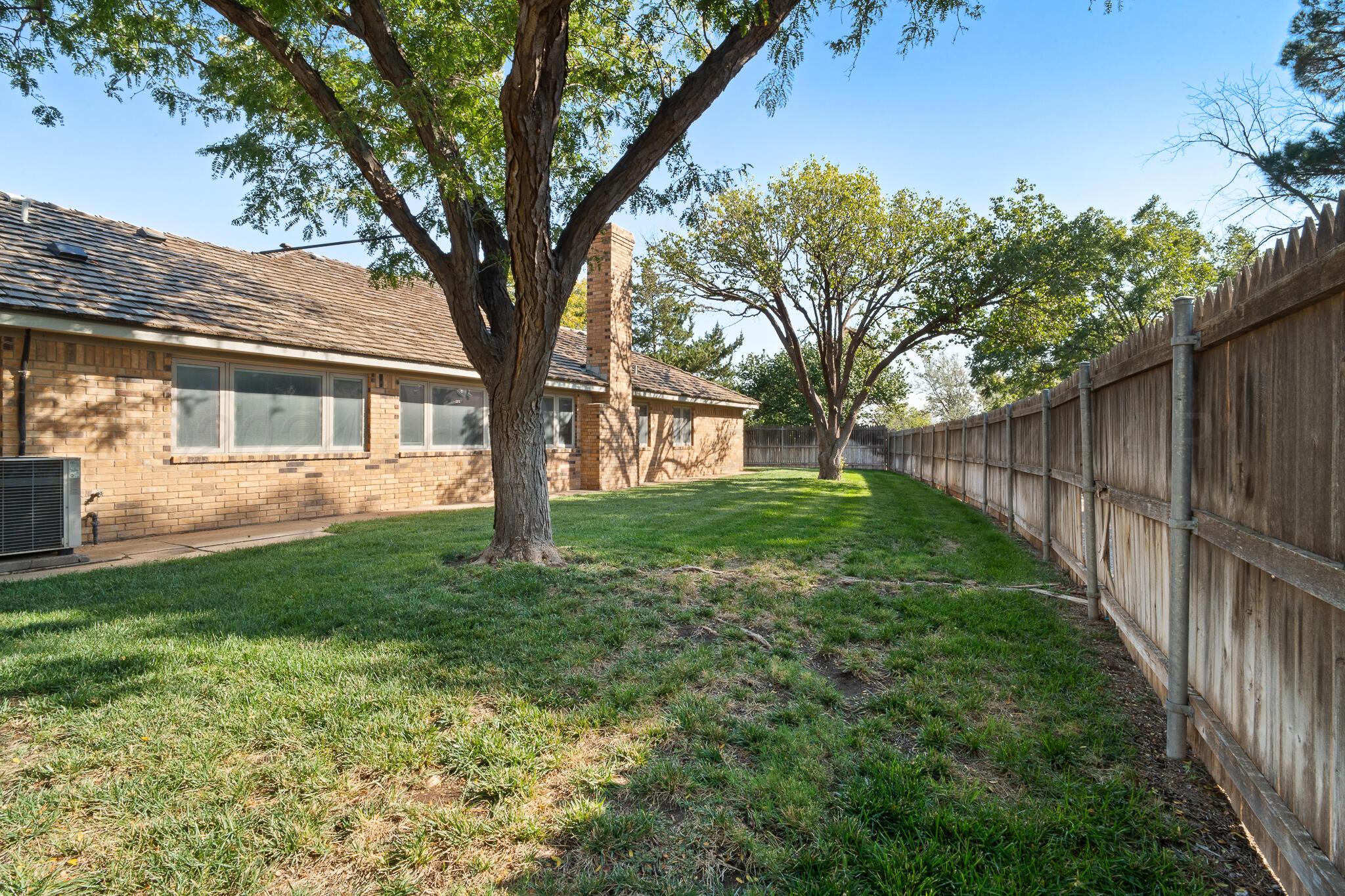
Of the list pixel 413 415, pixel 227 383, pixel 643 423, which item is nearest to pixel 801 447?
pixel 643 423

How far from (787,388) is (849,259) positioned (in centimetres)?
1501

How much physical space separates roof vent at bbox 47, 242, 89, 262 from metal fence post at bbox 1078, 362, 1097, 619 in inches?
461

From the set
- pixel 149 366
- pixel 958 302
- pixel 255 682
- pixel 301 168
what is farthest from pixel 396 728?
pixel 958 302

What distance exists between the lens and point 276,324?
9531mm

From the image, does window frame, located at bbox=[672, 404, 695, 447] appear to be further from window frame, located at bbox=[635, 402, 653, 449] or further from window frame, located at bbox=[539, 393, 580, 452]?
window frame, located at bbox=[539, 393, 580, 452]

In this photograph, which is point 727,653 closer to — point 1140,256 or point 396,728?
point 396,728

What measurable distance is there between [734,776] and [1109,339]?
27.0 m

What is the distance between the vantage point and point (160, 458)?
8039 mm

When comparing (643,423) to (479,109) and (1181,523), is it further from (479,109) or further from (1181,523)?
(1181,523)

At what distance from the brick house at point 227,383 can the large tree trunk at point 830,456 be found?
786 centimetres

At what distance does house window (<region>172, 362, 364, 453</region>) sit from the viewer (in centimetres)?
841

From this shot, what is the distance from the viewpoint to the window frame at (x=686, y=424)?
20.2 meters

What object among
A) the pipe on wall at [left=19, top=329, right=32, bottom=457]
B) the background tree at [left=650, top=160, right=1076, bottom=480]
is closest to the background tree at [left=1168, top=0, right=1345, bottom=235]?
the background tree at [left=650, top=160, right=1076, bottom=480]

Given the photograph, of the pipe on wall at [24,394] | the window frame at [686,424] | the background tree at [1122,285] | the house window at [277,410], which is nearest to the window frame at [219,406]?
the house window at [277,410]
